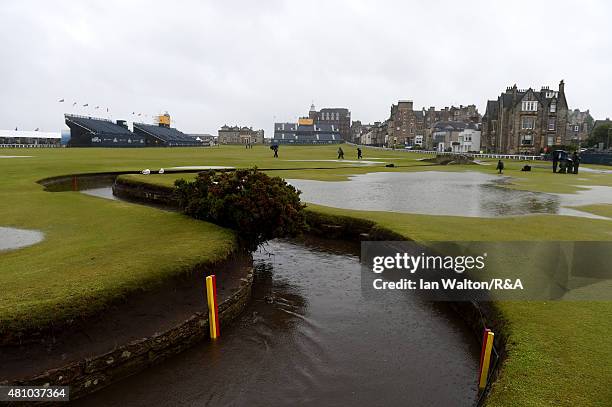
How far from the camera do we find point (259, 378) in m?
9.61

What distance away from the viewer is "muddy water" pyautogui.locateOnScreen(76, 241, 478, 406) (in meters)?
8.96

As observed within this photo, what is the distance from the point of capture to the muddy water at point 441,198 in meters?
24.8

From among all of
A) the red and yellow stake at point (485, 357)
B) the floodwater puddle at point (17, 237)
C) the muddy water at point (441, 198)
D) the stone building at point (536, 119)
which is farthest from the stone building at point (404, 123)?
the red and yellow stake at point (485, 357)

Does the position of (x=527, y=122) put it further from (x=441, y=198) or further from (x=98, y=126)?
(x=98, y=126)

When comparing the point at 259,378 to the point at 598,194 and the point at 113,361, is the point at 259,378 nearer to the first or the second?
the point at 113,361

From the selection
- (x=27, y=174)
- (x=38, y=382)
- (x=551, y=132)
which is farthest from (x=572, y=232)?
(x=551, y=132)

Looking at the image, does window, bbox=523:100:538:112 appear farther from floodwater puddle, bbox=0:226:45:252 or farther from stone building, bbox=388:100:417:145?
floodwater puddle, bbox=0:226:45:252

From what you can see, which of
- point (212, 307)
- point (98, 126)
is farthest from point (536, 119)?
point (98, 126)

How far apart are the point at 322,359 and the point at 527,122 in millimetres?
107474

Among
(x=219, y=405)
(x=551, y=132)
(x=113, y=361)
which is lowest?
(x=219, y=405)

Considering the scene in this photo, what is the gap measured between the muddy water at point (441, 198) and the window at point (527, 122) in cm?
7023

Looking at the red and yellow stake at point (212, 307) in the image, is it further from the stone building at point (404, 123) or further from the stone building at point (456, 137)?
the stone building at point (404, 123)

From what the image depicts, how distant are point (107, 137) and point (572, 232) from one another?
444 feet

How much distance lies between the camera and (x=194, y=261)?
514 inches
